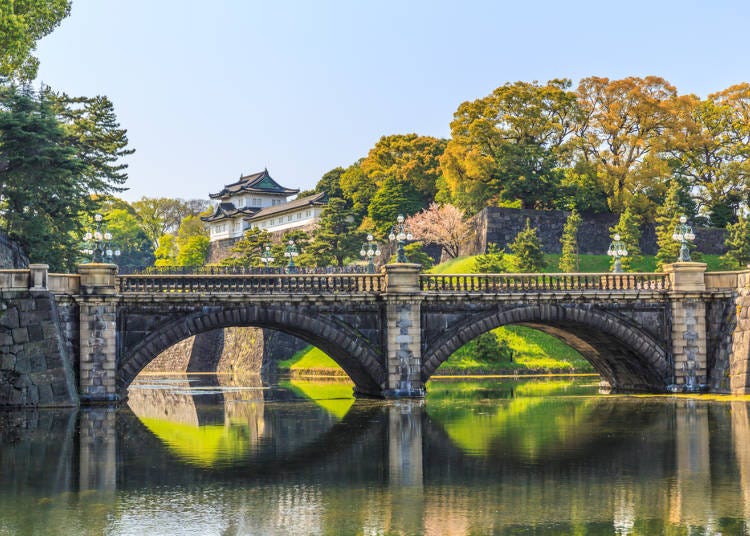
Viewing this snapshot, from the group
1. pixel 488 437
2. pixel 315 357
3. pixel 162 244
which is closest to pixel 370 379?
pixel 488 437

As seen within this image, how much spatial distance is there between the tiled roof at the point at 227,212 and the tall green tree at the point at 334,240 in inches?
1272

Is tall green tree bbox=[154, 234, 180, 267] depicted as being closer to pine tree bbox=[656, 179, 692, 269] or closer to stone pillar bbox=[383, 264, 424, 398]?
pine tree bbox=[656, 179, 692, 269]

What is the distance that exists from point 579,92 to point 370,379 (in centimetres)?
5336

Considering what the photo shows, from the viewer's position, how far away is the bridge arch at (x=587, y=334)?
46906 mm

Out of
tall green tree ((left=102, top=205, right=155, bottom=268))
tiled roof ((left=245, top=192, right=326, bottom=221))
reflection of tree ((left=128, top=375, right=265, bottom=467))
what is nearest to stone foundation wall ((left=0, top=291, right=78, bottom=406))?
reflection of tree ((left=128, top=375, right=265, bottom=467))

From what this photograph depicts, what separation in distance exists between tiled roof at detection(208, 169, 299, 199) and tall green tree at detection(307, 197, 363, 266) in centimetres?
3660

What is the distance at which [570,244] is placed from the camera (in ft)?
279

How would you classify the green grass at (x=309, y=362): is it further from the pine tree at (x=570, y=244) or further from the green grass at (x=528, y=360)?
the pine tree at (x=570, y=244)

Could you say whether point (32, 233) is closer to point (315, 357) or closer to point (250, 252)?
point (315, 357)

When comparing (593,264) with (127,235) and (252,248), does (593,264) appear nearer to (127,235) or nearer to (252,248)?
(252,248)

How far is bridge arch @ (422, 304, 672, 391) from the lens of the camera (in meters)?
46.9

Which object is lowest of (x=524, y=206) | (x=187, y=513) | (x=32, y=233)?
(x=187, y=513)

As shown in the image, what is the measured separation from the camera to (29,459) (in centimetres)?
2709

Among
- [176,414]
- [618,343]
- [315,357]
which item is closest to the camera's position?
[176,414]
